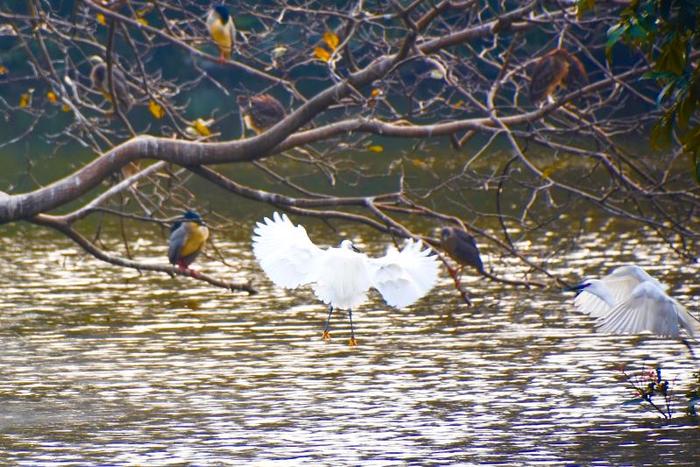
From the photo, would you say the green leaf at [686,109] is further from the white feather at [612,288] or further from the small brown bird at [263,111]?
the small brown bird at [263,111]

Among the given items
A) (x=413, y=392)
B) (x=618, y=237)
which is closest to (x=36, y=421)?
(x=413, y=392)

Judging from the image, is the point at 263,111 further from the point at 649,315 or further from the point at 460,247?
the point at 649,315

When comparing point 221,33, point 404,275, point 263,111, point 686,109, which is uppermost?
point 221,33

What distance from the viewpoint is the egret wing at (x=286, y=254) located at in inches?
361

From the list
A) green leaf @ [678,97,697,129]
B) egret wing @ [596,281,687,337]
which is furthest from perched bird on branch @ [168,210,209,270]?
green leaf @ [678,97,697,129]

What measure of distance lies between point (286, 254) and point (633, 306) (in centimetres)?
220

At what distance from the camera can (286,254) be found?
921cm

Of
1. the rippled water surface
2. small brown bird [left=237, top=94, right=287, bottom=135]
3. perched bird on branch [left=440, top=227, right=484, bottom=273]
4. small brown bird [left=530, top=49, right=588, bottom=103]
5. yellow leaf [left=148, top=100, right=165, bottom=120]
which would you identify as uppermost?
small brown bird [left=237, top=94, right=287, bottom=135]

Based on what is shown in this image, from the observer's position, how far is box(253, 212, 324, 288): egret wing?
9.18m

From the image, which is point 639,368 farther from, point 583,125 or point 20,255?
point 20,255

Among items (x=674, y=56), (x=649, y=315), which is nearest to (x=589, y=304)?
(x=649, y=315)

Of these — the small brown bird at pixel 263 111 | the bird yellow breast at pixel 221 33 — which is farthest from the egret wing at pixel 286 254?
the small brown bird at pixel 263 111

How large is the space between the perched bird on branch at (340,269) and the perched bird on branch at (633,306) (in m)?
1.04

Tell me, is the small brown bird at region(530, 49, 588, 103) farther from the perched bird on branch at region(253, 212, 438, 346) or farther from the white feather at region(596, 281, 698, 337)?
the white feather at region(596, 281, 698, 337)
